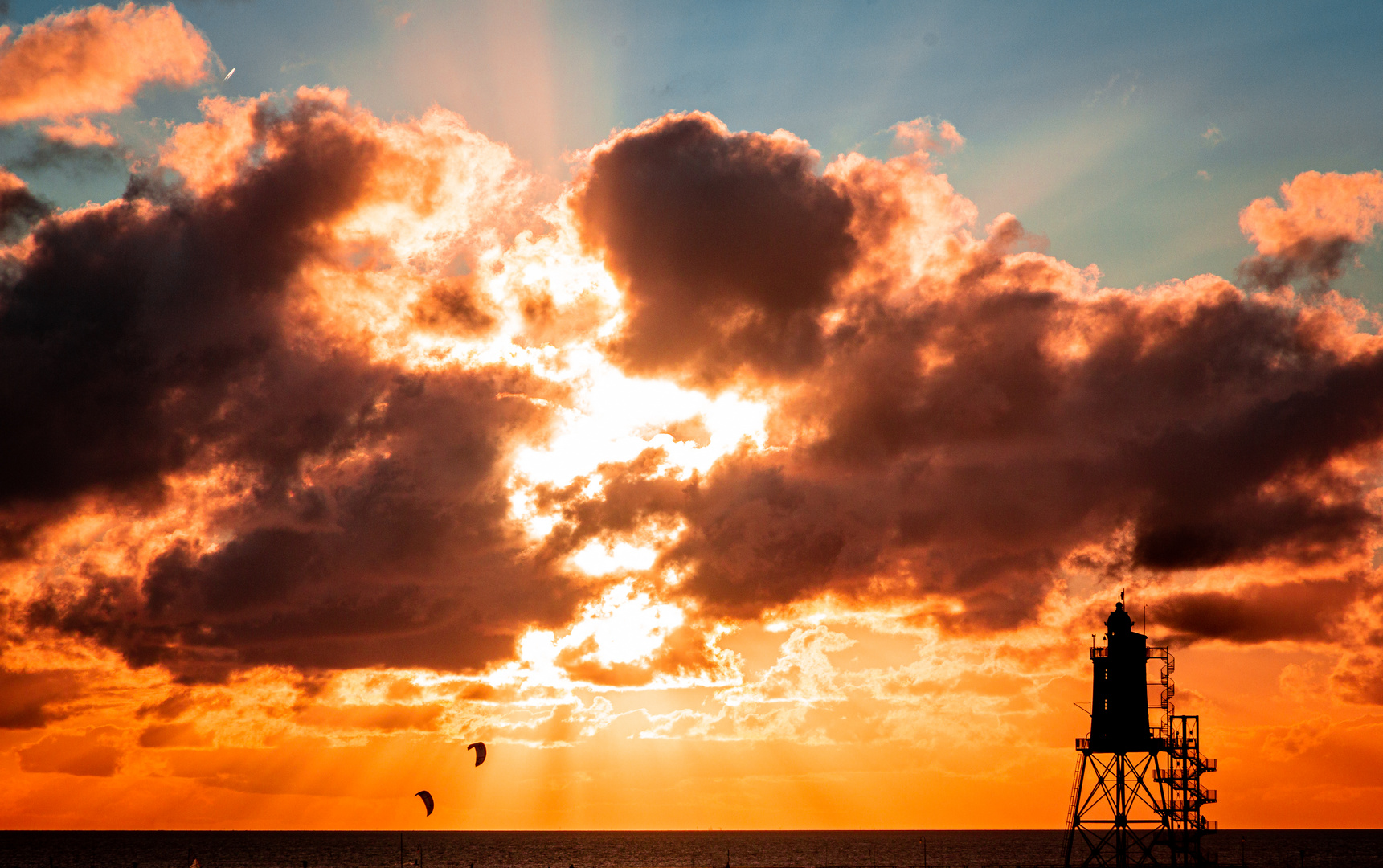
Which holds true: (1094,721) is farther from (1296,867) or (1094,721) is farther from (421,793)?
(1296,867)

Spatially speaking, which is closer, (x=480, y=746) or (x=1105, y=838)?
(x=1105, y=838)

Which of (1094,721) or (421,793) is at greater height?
(1094,721)

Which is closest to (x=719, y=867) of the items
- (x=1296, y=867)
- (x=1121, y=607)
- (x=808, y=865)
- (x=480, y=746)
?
(x=808, y=865)

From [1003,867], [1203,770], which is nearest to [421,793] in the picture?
[1203,770]

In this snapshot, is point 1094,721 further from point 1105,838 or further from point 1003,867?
point 1003,867

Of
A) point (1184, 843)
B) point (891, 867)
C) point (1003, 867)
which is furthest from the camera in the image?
point (891, 867)

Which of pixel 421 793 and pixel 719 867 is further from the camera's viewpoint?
pixel 719 867

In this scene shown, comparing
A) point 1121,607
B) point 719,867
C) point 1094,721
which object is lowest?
point 719,867

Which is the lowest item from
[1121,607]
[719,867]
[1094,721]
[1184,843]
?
[719,867]

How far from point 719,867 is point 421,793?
121m

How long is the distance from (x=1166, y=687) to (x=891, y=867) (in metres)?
124

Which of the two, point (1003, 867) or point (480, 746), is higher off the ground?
point (480, 746)

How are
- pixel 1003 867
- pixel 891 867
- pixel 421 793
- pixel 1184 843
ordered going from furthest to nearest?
pixel 891 867, pixel 1003 867, pixel 421 793, pixel 1184 843

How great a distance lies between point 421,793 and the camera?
84250mm
